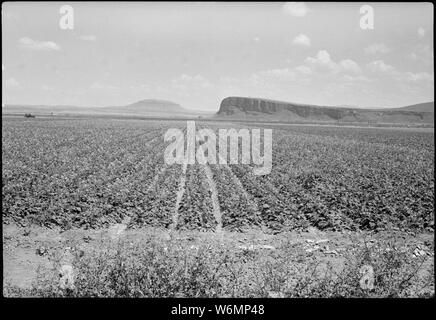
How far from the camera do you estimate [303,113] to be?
10962 cm

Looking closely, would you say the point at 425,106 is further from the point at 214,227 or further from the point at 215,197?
the point at 214,227

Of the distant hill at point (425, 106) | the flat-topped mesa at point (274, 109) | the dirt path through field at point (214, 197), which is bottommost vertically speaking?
the dirt path through field at point (214, 197)

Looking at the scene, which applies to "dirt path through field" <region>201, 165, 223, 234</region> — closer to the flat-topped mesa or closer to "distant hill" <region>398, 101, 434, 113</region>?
"distant hill" <region>398, 101, 434, 113</region>

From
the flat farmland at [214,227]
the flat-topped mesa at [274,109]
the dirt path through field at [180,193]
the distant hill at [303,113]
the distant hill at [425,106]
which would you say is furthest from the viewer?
the distant hill at [303,113]

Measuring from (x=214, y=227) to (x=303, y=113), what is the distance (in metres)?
106

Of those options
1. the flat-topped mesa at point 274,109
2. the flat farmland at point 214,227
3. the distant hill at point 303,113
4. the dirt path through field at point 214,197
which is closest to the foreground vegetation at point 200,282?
the flat farmland at point 214,227

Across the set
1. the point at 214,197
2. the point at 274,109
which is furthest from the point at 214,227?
the point at 274,109

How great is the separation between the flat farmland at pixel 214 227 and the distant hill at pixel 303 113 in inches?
2427

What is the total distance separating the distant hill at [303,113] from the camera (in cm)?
8019

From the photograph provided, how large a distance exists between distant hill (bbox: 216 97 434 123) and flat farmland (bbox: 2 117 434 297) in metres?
61.6

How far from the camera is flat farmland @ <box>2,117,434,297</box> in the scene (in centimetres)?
471

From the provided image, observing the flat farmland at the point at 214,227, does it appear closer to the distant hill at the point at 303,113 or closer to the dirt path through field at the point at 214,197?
the dirt path through field at the point at 214,197
